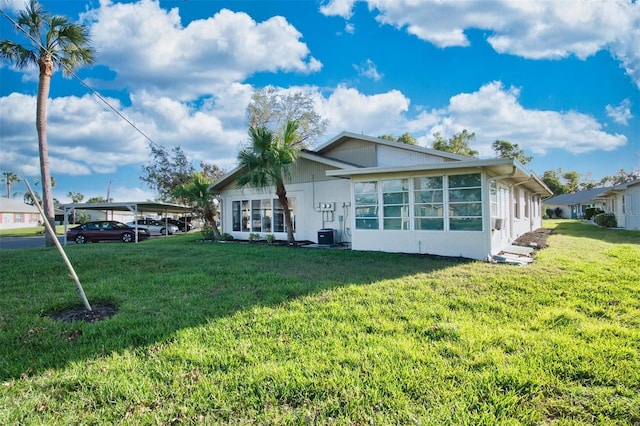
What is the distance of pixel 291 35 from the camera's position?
13016 mm

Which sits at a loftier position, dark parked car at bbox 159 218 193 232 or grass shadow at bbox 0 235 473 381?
dark parked car at bbox 159 218 193 232

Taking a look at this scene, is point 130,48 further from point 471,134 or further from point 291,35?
point 471,134

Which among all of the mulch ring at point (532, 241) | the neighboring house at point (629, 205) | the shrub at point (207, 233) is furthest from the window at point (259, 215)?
the neighboring house at point (629, 205)

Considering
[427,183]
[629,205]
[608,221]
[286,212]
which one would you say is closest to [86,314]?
[427,183]

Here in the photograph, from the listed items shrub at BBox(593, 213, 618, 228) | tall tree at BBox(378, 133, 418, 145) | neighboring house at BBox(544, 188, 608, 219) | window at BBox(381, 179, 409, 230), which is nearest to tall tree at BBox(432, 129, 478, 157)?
tall tree at BBox(378, 133, 418, 145)

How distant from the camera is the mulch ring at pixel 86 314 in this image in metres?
4.96

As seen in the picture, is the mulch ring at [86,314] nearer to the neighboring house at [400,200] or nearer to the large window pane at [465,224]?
the neighboring house at [400,200]

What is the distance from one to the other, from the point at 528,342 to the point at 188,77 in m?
12.1

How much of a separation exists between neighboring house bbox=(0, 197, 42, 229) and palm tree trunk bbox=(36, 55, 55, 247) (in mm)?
35760

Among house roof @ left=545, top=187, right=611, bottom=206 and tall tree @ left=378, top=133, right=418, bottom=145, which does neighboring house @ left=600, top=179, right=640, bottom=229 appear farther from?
house roof @ left=545, top=187, right=611, bottom=206

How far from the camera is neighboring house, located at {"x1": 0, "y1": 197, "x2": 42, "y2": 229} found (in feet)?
137

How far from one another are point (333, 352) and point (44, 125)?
55.0 feet

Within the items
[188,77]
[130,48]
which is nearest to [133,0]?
[130,48]

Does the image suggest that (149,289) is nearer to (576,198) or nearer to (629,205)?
(629,205)
